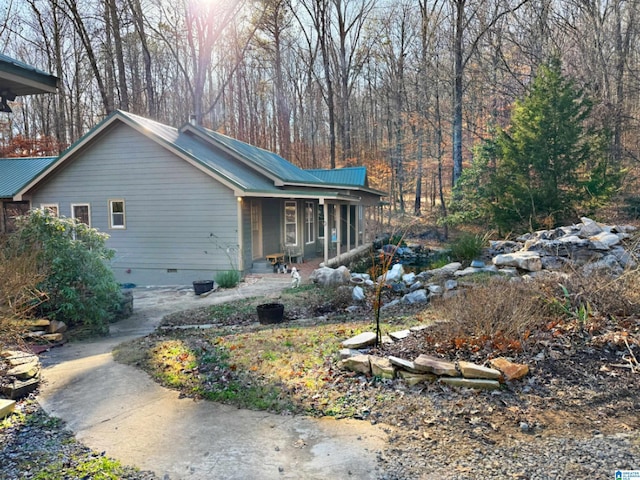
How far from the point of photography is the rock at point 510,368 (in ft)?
13.6

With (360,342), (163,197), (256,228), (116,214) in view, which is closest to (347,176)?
(256,228)

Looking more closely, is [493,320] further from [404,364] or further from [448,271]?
[448,271]

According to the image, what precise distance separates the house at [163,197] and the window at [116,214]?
0.03m

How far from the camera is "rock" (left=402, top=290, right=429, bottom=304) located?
8795 millimetres

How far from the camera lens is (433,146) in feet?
92.6

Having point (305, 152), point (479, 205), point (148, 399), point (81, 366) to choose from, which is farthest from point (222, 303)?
point (305, 152)

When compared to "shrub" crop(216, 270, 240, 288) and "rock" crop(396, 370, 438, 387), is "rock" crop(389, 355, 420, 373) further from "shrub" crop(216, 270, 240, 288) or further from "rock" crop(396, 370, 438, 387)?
"shrub" crop(216, 270, 240, 288)

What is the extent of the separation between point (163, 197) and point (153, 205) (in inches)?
18.5

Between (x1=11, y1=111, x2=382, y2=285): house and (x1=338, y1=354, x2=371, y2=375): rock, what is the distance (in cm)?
852

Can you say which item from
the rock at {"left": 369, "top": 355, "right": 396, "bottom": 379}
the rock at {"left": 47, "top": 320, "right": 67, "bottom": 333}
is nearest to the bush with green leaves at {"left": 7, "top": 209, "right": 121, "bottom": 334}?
the rock at {"left": 47, "top": 320, "right": 67, "bottom": 333}

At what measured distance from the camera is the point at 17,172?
63.4 ft

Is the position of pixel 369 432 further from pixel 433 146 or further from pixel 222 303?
pixel 433 146

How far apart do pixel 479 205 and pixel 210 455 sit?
16.5 metres

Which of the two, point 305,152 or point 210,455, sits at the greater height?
point 305,152
